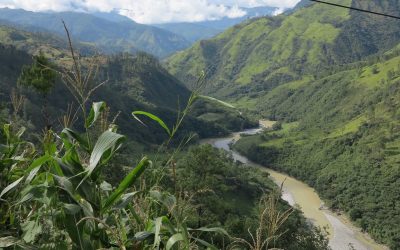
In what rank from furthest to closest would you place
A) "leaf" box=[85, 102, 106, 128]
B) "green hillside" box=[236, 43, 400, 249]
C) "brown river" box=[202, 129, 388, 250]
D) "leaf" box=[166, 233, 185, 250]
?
"green hillside" box=[236, 43, 400, 249] < "brown river" box=[202, 129, 388, 250] < "leaf" box=[85, 102, 106, 128] < "leaf" box=[166, 233, 185, 250]

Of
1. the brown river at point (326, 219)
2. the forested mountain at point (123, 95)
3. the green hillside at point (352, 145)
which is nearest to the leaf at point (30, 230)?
the brown river at point (326, 219)

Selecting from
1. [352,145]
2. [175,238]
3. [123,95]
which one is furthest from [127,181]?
[123,95]

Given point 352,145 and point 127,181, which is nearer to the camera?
point 127,181

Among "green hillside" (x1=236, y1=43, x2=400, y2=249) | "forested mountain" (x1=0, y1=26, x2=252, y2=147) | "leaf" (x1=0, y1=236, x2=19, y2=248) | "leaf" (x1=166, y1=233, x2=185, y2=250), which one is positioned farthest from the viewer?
"forested mountain" (x1=0, y1=26, x2=252, y2=147)

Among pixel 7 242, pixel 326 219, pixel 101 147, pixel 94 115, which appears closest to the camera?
pixel 7 242

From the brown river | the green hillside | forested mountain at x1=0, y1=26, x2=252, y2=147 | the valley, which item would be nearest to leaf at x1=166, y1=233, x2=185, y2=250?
the valley

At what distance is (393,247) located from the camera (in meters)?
64.9

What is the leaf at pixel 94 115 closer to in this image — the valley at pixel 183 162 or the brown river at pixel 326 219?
the valley at pixel 183 162

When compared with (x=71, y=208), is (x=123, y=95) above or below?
below

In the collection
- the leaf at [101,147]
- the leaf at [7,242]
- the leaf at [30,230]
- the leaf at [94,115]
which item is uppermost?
the leaf at [94,115]

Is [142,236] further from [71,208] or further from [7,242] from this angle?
[7,242]

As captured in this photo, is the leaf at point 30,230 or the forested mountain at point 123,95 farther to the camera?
the forested mountain at point 123,95

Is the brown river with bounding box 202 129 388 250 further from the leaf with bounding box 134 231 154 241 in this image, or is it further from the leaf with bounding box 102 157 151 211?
the leaf with bounding box 102 157 151 211

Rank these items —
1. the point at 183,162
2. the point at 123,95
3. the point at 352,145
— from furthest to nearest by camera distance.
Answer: the point at 123,95 < the point at 352,145 < the point at 183,162
